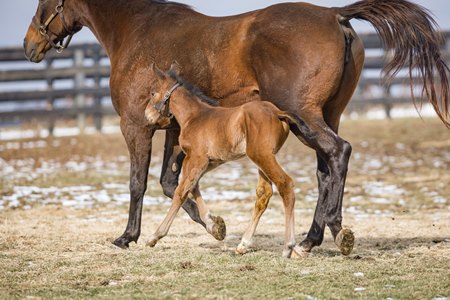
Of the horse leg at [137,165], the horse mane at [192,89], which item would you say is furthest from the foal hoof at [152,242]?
the horse mane at [192,89]

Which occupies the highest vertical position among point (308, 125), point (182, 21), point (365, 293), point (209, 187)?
point (182, 21)

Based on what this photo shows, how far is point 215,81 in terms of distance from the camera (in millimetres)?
7293

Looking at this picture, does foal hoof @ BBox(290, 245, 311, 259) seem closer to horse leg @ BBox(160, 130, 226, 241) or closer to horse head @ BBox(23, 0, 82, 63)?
horse leg @ BBox(160, 130, 226, 241)

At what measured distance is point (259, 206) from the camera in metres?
6.83

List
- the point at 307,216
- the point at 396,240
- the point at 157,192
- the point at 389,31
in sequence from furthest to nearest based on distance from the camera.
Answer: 1. the point at 157,192
2. the point at 307,216
3. the point at 396,240
4. the point at 389,31

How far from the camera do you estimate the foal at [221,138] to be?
643 centimetres

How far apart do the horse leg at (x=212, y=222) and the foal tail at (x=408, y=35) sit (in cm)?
194

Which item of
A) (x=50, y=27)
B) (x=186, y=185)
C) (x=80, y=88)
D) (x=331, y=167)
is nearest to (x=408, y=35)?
(x=331, y=167)

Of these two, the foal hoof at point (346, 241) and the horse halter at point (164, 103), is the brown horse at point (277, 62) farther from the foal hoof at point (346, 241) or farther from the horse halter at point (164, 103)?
the horse halter at point (164, 103)

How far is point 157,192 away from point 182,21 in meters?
4.67

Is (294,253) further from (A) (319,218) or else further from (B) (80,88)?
(B) (80,88)

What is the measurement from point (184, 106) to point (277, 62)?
2.99ft

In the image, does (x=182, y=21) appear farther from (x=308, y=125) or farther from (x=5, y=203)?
(x=5, y=203)

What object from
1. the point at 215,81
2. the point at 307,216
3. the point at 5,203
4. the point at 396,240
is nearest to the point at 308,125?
the point at 215,81
